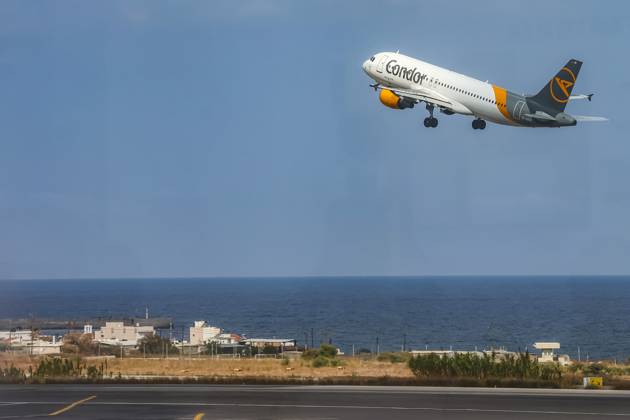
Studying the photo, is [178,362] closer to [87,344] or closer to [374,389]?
[374,389]

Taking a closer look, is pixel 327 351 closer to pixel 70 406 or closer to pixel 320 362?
pixel 320 362

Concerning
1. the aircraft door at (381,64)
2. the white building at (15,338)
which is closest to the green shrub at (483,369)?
the aircraft door at (381,64)

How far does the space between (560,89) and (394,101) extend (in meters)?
13.0

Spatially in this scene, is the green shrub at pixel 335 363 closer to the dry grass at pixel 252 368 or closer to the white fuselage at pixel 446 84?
the dry grass at pixel 252 368

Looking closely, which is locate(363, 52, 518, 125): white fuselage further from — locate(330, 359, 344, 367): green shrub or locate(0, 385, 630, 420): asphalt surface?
locate(0, 385, 630, 420): asphalt surface

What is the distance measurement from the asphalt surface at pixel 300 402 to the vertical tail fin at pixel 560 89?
90.1 feet

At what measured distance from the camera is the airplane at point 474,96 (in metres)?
73.8

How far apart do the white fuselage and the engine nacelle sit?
293cm

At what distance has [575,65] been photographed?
247ft

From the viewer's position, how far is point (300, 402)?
47094 mm

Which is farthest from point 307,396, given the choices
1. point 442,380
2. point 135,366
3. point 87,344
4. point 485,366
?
point 87,344

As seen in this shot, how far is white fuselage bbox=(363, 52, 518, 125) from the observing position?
76688mm

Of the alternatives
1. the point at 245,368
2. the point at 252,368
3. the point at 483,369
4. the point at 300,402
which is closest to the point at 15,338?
the point at 252,368

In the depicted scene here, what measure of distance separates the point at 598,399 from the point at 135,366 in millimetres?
42820
